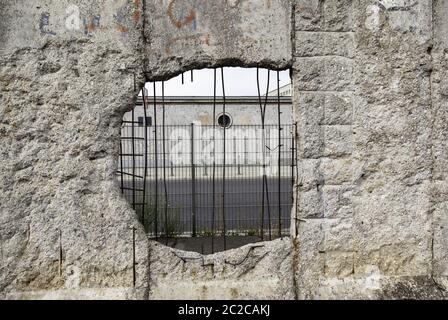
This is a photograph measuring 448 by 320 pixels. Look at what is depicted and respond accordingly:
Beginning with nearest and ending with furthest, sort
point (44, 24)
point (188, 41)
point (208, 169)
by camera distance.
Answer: point (44, 24)
point (188, 41)
point (208, 169)

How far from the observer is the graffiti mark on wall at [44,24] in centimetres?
260

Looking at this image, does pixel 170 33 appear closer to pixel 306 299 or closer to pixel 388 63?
pixel 388 63

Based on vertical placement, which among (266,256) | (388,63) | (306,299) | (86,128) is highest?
(388,63)

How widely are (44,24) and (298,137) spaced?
1823 millimetres

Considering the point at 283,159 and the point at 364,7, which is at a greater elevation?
the point at 364,7

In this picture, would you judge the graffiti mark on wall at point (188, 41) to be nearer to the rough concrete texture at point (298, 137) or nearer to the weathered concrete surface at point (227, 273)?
the rough concrete texture at point (298, 137)

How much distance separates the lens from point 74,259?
2.63 metres

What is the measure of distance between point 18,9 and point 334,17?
2.08 meters

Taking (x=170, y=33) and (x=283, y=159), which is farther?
(x=283, y=159)

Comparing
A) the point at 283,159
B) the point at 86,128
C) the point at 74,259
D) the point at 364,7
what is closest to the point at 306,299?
the point at 74,259

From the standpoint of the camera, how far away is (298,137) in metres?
2.79

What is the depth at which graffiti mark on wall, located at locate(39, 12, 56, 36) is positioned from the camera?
260cm

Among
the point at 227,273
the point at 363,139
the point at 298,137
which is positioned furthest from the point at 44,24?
the point at 363,139

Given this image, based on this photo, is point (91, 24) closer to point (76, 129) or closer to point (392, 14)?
point (76, 129)
